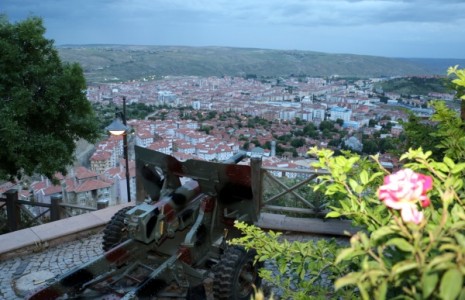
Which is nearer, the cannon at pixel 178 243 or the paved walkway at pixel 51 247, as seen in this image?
the cannon at pixel 178 243

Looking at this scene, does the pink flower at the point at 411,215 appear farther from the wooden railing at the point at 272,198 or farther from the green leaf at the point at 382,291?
the wooden railing at the point at 272,198

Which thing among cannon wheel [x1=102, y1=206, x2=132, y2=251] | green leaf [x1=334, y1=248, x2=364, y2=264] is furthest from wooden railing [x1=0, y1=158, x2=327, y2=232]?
green leaf [x1=334, y1=248, x2=364, y2=264]

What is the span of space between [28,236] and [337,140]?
36.1ft

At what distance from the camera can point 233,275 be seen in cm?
411

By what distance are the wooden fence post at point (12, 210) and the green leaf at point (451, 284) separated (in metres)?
8.07

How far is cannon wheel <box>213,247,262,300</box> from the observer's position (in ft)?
13.4

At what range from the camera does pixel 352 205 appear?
73.8 inches

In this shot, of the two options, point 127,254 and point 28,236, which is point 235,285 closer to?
point 127,254

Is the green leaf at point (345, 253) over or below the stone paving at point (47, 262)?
over

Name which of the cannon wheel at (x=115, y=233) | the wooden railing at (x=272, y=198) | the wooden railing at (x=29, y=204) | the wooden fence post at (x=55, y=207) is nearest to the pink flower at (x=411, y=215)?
the cannon wheel at (x=115, y=233)

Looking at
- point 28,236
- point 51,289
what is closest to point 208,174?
point 51,289

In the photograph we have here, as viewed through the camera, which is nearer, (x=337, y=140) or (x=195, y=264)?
(x=195, y=264)

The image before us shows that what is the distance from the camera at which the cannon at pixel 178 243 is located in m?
4.00

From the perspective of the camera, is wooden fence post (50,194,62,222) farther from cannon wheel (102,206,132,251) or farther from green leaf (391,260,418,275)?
green leaf (391,260,418,275)
